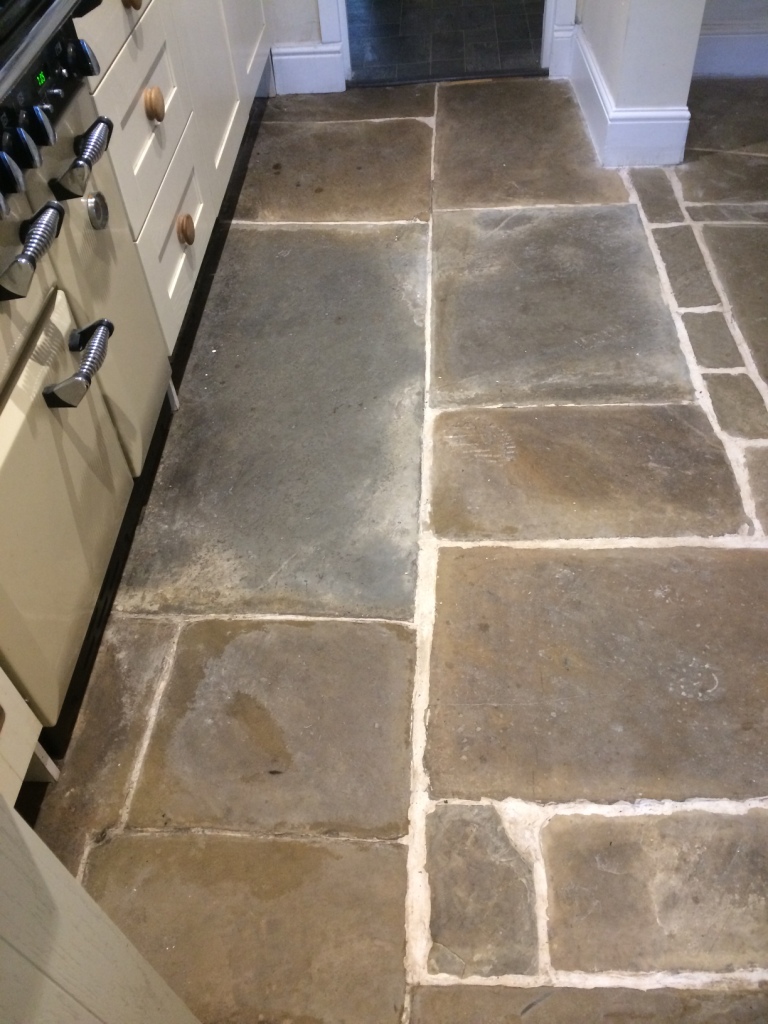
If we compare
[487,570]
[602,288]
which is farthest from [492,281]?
[487,570]

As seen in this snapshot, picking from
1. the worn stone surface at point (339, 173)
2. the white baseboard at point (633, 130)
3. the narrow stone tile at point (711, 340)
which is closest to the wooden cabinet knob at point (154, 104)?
the worn stone surface at point (339, 173)

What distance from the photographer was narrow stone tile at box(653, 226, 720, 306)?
7.41 feet

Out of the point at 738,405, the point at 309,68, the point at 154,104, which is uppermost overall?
the point at 154,104

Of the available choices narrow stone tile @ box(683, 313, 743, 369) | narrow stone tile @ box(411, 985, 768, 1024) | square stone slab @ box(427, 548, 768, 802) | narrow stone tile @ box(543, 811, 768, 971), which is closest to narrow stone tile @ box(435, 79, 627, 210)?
narrow stone tile @ box(683, 313, 743, 369)

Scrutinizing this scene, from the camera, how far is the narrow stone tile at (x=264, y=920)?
1204 millimetres

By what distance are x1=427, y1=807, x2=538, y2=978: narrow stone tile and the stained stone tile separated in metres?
0.44

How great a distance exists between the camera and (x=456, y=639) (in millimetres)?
1591

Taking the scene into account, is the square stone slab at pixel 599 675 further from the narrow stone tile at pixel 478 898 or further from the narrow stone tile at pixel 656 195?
the narrow stone tile at pixel 656 195

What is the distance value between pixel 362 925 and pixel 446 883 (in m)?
0.14

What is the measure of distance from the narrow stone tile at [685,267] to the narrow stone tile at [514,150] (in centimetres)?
27

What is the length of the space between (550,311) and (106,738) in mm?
1525

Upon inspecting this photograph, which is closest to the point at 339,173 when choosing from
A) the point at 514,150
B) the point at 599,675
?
the point at 514,150

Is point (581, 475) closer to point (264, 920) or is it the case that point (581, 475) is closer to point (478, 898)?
point (478, 898)

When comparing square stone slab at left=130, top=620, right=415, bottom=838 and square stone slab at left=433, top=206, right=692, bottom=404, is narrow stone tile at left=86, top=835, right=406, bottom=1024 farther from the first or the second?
square stone slab at left=433, top=206, right=692, bottom=404
